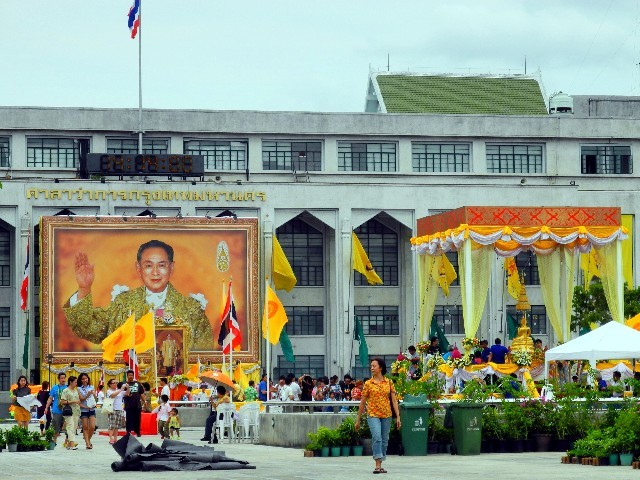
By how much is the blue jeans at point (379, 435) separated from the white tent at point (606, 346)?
10.6 metres

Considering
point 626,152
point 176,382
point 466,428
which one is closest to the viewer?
point 466,428

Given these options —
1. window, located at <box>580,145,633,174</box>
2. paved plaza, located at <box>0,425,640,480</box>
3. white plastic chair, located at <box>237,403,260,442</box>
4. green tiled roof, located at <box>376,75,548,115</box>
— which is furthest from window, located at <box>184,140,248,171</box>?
paved plaza, located at <box>0,425,640,480</box>

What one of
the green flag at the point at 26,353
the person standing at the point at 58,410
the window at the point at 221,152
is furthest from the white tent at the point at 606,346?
the window at the point at 221,152

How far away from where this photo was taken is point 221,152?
2813 inches

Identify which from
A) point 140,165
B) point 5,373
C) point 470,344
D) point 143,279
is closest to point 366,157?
point 140,165

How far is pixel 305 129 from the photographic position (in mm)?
72125

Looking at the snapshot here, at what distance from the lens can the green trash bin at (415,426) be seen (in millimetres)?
28562

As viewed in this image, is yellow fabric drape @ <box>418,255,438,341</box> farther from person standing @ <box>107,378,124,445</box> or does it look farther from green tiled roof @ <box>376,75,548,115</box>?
green tiled roof @ <box>376,75,548,115</box>

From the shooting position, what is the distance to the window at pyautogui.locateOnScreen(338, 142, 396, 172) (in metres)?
72.6

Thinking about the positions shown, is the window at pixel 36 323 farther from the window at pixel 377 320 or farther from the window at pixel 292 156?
the window at pixel 377 320

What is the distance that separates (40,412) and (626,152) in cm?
4177

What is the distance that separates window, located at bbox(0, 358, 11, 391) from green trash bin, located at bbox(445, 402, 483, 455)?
134 feet

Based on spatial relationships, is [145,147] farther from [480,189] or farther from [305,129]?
[480,189]

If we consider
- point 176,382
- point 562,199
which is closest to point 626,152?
point 562,199
